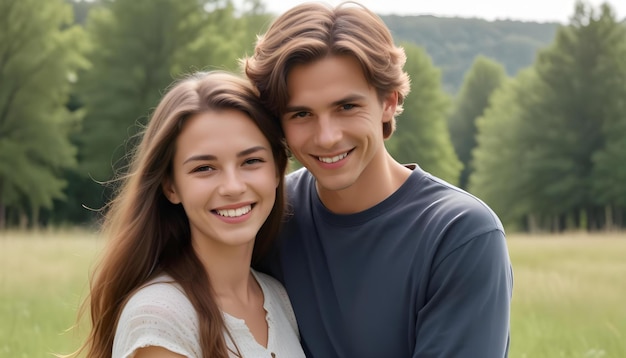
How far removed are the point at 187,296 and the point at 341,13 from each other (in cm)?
139

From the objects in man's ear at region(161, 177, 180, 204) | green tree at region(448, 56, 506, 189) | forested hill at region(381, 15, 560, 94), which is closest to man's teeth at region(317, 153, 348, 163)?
man's ear at region(161, 177, 180, 204)

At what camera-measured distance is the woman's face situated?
3.28 metres

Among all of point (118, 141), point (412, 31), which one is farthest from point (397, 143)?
point (412, 31)

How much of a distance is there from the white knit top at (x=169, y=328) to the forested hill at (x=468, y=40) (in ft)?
140

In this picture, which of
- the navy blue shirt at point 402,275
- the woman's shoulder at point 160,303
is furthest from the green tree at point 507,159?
the woman's shoulder at point 160,303

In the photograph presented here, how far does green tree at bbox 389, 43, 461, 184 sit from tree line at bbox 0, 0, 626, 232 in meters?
0.06

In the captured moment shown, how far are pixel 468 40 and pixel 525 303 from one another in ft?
163

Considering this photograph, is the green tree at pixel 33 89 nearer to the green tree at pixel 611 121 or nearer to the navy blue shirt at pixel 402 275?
the green tree at pixel 611 121

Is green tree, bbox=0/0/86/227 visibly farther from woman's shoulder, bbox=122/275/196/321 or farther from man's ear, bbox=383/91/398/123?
woman's shoulder, bbox=122/275/196/321

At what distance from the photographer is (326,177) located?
3570 mm

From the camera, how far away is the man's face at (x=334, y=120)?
342 cm

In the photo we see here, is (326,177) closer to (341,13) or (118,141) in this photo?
(341,13)

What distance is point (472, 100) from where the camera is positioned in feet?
155

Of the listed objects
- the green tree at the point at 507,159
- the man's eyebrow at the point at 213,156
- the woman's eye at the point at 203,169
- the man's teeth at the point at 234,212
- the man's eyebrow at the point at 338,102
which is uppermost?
the man's eyebrow at the point at 338,102
